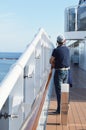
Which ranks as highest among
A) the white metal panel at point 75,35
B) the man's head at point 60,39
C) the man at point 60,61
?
the white metal panel at point 75,35

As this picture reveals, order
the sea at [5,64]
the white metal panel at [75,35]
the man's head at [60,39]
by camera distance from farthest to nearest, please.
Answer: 1. the white metal panel at [75,35]
2. the man's head at [60,39]
3. the sea at [5,64]

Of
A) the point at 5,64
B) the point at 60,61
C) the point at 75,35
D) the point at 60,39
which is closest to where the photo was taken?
the point at 5,64

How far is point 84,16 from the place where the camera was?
27.8 meters

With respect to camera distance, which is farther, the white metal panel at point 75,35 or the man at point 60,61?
the white metal panel at point 75,35

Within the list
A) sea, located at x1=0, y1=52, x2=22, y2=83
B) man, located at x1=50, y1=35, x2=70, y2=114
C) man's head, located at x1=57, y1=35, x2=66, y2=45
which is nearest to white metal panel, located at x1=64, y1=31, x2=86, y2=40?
sea, located at x1=0, y1=52, x2=22, y2=83

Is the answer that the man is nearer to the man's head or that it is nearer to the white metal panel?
the man's head

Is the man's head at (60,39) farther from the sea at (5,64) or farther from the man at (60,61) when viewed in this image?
the sea at (5,64)

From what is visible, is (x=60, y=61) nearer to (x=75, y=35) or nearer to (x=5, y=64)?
(x=5, y=64)

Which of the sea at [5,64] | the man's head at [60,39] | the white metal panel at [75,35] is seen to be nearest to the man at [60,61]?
the man's head at [60,39]

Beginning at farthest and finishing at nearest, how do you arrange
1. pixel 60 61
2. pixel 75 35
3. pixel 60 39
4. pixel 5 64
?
pixel 75 35, pixel 60 61, pixel 60 39, pixel 5 64

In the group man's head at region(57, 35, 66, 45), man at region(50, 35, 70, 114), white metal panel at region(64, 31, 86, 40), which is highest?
white metal panel at region(64, 31, 86, 40)

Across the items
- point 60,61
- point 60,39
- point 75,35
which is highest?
point 75,35

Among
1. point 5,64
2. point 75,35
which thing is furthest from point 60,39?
point 75,35

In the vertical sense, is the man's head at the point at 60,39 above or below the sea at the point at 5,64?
above
